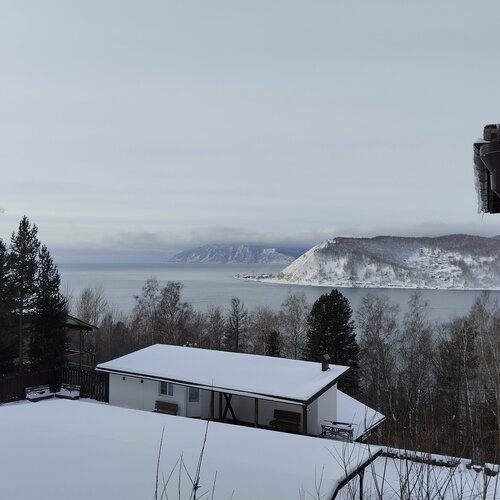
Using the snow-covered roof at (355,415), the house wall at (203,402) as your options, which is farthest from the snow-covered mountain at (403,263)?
the house wall at (203,402)

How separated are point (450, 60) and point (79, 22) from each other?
7.97 metres

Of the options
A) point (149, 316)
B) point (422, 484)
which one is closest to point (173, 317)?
point (149, 316)

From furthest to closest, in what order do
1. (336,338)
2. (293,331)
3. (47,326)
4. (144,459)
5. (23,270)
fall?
(293,331)
(336,338)
(47,326)
(23,270)
(144,459)

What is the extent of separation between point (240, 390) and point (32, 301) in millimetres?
11721

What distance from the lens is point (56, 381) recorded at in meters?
16.0

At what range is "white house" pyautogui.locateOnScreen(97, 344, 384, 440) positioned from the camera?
11.3 m

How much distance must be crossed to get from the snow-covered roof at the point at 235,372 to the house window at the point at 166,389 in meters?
0.39

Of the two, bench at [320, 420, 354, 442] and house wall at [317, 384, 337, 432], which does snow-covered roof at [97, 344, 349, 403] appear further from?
bench at [320, 420, 354, 442]

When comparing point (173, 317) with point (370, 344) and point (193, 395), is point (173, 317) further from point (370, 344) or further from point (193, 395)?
point (193, 395)

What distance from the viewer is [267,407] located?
1241 centimetres

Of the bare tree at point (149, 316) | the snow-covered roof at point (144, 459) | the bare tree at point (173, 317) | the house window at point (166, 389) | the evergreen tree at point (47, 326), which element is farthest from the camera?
the bare tree at point (149, 316)

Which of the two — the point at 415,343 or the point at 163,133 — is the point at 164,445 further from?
the point at 415,343

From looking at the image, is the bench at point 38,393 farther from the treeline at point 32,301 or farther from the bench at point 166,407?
the bench at point 166,407

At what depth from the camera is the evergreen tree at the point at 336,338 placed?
2164 cm
